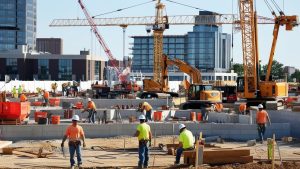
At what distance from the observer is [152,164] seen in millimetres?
19312

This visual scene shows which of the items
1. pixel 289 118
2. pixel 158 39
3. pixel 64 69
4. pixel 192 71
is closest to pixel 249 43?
pixel 192 71

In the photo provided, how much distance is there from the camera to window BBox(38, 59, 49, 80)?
12231 centimetres

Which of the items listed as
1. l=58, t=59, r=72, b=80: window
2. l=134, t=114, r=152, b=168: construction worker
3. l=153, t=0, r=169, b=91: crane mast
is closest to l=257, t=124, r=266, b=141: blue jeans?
l=134, t=114, r=152, b=168: construction worker

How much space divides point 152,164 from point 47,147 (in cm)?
602

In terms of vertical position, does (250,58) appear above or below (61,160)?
above

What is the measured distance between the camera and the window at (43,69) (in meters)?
122

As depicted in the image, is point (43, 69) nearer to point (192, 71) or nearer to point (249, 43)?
point (192, 71)

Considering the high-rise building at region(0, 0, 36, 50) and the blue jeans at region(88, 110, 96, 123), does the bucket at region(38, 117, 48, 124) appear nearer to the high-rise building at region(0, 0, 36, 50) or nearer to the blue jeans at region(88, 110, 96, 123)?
the blue jeans at region(88, 110, 96, 123)

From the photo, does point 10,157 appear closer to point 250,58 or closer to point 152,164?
point 152,164

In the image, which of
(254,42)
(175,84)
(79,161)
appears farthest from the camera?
(175,84)

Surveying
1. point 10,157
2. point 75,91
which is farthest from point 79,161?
point 75,91

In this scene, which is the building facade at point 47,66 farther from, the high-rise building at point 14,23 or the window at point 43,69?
the high-rise building at point 14,23

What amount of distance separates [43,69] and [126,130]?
97.3 metres

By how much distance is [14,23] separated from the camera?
550ft
